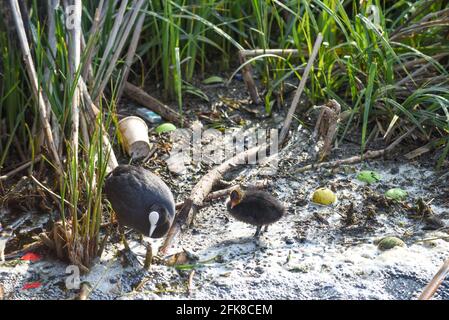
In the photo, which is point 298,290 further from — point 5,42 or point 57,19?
point 5,42

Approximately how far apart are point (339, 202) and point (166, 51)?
4.85 ft

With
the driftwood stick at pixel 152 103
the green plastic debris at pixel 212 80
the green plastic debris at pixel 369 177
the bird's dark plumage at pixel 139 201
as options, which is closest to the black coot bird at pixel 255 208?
the bird's dark plumage at pixel 139 201

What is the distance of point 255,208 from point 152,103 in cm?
138

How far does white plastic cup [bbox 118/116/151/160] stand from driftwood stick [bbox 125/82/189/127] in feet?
1.08

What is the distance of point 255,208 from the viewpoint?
14.2 feet

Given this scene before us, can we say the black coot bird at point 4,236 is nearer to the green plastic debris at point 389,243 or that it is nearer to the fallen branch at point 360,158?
the fallen branch at point 360,158

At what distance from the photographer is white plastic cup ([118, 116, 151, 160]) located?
16.1 ft

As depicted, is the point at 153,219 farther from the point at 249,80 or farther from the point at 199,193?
the point at 249,80

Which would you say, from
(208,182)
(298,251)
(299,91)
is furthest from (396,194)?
(208,182)

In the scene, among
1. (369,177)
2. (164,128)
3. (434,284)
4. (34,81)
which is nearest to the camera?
(434,284)

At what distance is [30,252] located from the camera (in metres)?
4.23

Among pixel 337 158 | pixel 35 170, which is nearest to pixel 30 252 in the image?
pixel 35 170

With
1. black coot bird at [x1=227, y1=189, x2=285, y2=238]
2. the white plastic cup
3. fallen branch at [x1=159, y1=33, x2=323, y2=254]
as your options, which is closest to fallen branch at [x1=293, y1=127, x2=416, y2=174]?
fallen branch at [x1=159, y1=33, x2=323, y2=254]

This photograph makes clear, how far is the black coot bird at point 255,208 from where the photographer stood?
434cm
